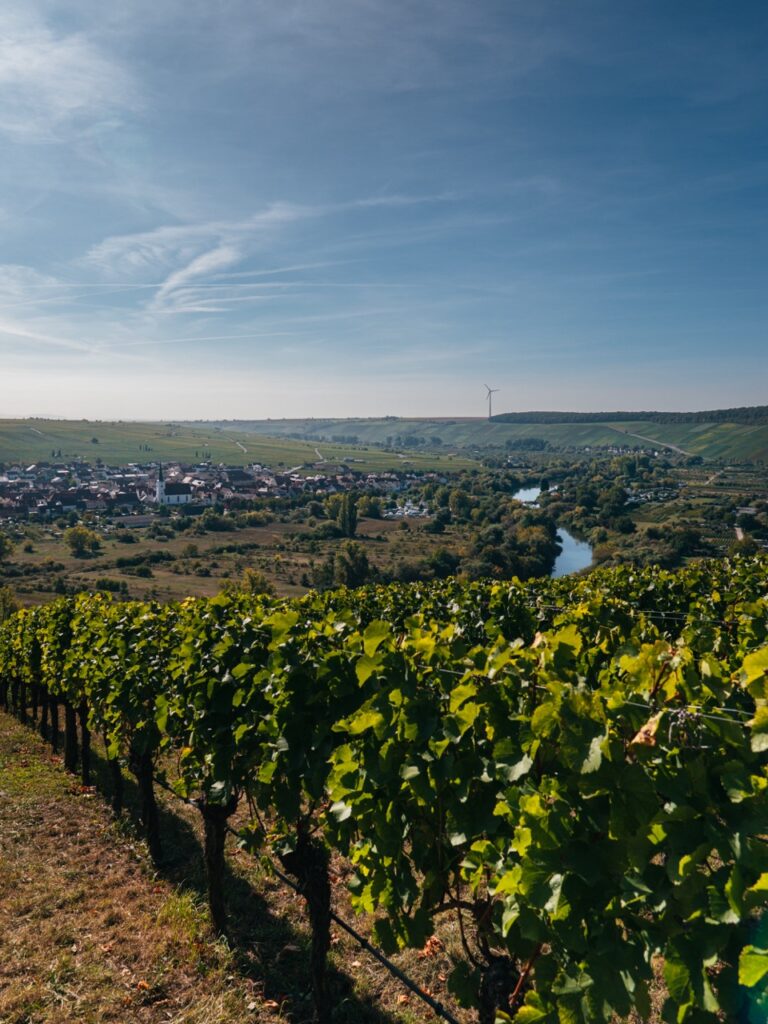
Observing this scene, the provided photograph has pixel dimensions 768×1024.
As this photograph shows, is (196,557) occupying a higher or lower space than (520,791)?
lower

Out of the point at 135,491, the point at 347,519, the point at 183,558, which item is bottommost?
the point at 183,558

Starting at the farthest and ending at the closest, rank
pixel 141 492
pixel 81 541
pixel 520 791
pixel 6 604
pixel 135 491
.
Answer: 1. pixel 141 492
2. pixel 135 491
3. pixel 81 541
4. pixel 6 604
5. pixel 520 791

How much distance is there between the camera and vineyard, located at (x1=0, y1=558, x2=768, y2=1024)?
9.85 ft

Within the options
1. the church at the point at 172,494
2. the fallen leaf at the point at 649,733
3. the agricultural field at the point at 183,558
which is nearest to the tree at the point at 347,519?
the agricultural field at the point at 183,558

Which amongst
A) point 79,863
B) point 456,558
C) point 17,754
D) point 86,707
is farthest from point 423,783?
point 456,558

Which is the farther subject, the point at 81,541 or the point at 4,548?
the point at 81,541

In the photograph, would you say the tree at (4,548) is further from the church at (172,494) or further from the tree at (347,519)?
the church at (172,494)

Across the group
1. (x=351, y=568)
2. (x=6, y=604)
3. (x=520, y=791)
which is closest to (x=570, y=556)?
(x=351, y=568)

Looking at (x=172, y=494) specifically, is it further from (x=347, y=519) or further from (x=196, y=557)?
(x=196, y=557)

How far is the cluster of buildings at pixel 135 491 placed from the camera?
147350 mm

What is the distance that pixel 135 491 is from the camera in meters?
170

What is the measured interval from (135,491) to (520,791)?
593ft

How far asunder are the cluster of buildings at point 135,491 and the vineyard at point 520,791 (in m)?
150

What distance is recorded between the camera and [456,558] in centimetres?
8962
